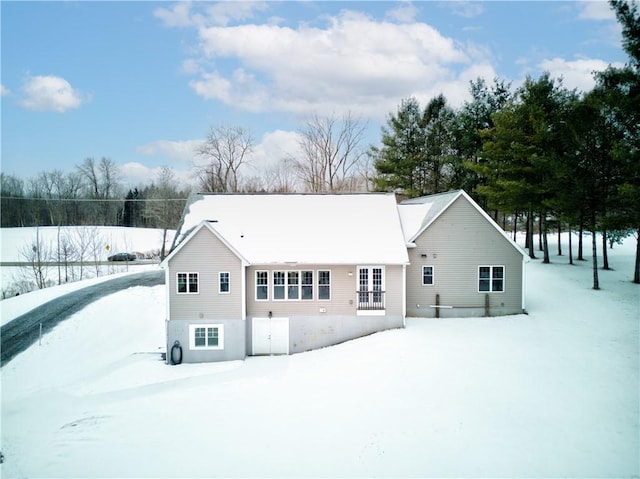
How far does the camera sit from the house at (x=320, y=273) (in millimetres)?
18375

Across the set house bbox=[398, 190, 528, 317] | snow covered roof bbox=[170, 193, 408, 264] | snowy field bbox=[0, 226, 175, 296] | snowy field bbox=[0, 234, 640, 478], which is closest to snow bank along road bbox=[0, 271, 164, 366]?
snowy field bbox=[0, 234, 640, 478]

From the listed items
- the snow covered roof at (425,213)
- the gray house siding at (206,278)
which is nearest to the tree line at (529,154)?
the snow covered roof at (425,213)

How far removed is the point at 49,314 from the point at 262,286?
14725 millimetres

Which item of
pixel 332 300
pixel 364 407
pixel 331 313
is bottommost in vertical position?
pixel 364 407

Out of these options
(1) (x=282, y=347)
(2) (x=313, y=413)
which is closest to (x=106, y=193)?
(1) (x=282, y=347)

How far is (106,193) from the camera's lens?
7388 cm

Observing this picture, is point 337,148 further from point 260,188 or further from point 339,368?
point 339,368

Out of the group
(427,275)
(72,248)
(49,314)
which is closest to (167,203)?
(72,248)

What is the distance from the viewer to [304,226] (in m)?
20.9

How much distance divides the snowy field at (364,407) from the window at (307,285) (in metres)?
2.57

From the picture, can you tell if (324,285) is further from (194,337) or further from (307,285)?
(194,337)

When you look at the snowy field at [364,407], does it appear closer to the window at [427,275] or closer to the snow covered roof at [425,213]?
the window at [427,275]

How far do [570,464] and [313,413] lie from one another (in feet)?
22.2

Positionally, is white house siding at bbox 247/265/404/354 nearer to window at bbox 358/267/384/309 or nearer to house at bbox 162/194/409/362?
house at bbox 162/194/409/362
